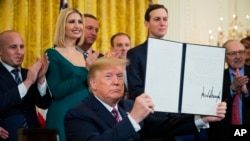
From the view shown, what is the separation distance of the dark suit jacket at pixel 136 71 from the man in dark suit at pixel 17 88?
26.4 inches

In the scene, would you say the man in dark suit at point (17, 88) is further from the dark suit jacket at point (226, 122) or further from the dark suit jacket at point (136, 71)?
the dark suit jacket at point (226, 122)

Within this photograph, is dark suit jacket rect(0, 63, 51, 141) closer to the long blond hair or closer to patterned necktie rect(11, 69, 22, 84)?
patterned necktie rect(11, 69, 22, 84)

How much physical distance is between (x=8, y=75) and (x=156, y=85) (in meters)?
1.57

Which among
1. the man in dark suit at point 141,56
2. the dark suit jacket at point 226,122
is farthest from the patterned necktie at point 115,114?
the dark suit jacket at point 226,122

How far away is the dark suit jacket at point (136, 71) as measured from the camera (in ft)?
13.5

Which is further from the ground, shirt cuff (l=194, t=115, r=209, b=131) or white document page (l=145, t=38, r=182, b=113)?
white document page (l=145, t=38, r=182, b=113)

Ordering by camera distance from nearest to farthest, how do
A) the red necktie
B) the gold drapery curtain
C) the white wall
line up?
the red necktie, the gold drapery curtain, the white wall

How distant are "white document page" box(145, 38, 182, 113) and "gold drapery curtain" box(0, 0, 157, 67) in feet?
11.2

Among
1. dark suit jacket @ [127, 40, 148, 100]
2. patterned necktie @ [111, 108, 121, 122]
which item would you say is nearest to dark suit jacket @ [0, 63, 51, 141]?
dark suit jacket @ [127, 40, 148, 100]

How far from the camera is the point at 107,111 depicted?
3066 millimetres

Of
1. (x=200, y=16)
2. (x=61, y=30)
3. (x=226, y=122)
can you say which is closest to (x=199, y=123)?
(x=226, y=122)

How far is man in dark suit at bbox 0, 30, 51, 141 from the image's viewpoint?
13.6 feet

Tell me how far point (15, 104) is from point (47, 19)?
2.66 m

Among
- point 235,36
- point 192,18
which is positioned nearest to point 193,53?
point 192,18
